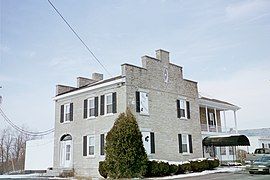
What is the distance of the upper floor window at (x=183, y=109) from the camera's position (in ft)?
101

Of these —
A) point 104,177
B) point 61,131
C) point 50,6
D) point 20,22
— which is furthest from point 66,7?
point 61,131

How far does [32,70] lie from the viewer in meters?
21.1

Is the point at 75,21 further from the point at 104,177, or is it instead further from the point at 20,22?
the point at 104,177

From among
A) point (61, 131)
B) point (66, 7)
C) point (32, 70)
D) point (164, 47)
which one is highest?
point (164, 47)

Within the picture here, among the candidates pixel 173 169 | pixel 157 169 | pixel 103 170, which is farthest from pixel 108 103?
pixel 173 169

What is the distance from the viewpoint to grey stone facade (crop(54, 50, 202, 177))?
26.3m

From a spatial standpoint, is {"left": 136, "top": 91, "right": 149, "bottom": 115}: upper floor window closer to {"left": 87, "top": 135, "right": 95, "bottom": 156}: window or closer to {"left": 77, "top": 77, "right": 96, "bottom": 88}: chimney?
{"left": 87, "top": 135, "right": 95, "bottom": 156}: window

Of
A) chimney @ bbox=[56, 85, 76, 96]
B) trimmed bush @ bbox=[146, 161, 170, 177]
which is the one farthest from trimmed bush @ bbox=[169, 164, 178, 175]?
chimney @ bbox=[56, 85, 76, 96]

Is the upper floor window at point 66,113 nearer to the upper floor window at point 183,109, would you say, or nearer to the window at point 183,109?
the upper floor window at point 183,109

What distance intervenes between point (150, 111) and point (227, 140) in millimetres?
9502

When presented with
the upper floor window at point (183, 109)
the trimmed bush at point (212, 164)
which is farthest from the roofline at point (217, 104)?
the trimmed bush at point (212, 164)

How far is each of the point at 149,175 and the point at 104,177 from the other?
329 cm

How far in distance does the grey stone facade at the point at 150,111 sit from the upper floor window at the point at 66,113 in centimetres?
39

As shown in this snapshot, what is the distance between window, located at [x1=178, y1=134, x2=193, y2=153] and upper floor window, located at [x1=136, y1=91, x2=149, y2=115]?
5.20m
